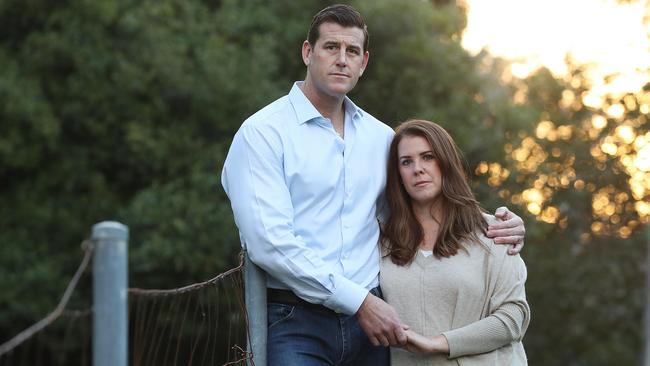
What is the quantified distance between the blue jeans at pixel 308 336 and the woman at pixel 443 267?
20 cm

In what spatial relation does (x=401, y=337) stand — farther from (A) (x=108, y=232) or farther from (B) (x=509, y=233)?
(A) (x=108, y=232)

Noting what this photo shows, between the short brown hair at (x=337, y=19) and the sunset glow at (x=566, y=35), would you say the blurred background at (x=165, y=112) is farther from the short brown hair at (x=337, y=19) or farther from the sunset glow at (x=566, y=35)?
the short brown hair at (x=337, y=19)

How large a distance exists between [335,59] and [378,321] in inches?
34.2

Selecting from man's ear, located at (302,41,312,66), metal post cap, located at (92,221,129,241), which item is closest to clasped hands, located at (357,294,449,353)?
man's ear, located at (302,41,312,66)

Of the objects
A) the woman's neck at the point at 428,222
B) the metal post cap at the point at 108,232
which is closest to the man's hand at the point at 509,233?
the woman's neck at the point at 428,222

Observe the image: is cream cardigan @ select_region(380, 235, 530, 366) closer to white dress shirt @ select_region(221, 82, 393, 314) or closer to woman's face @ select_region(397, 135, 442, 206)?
white dress shirt @ select_region(221, 82, 393, 314)

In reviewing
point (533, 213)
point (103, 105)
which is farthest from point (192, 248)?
point (533, 213)

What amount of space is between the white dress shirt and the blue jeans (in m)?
0.08

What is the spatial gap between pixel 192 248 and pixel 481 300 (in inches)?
373

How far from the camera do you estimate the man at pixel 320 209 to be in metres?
3.37

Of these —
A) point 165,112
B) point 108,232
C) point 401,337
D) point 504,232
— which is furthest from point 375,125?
point 165,112

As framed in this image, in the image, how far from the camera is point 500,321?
3.59m

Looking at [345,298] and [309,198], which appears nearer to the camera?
[345,298]

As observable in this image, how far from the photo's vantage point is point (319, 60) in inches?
144
